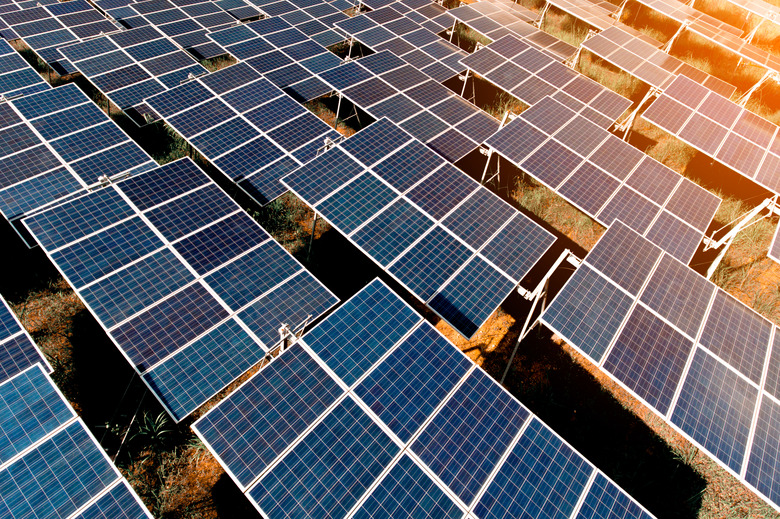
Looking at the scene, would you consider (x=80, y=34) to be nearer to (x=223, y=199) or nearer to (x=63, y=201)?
(x=63, y=201)

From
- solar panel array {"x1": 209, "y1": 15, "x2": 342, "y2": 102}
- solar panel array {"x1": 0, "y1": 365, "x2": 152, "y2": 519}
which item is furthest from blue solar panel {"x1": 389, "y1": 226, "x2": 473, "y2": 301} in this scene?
solar panel array {"x1": 209, "y1": 15, "x2": 342, "y2": 102}

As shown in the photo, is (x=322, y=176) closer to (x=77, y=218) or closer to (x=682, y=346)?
(x=77, y=218)

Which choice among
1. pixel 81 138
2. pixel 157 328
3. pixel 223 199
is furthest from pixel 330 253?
pixel 81 138

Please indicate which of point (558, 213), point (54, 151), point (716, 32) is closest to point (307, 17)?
point (54, 151)

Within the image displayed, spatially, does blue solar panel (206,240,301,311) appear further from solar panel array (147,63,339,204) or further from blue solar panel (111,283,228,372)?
solar panel array (147,63,339,204)

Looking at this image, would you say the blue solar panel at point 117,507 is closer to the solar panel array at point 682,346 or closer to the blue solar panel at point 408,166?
the solar panel array at point 682,346

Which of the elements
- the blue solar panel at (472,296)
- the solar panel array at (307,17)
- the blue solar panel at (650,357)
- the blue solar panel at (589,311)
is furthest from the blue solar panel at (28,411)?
the solar panel array at (307,17)
